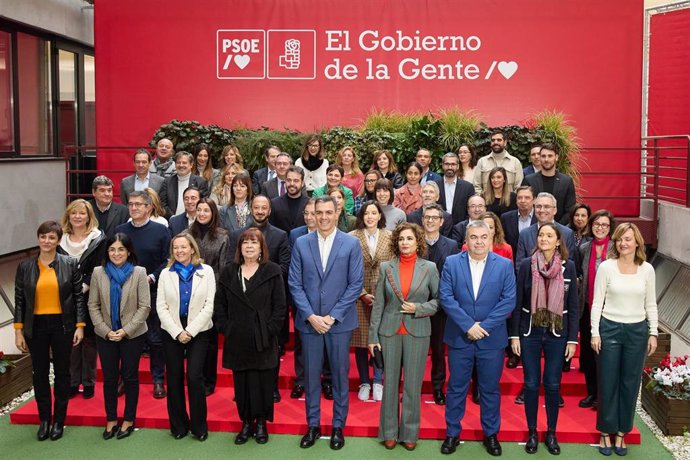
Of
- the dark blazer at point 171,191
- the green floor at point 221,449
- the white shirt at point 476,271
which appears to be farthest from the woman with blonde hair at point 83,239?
the white shirt at point 476,271

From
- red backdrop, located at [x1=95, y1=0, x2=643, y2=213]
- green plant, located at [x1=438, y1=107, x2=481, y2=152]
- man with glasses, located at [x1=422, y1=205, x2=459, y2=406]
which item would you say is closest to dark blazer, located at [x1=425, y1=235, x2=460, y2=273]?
man with glasses, located at [x1=422, y1=205, x2=459, y2=406]

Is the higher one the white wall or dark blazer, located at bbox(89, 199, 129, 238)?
the white wall

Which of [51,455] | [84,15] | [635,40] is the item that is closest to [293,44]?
[84,15]

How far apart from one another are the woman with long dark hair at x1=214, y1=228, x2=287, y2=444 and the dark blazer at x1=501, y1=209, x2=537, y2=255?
2.36 meters

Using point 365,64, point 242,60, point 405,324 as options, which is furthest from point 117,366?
point 365,64

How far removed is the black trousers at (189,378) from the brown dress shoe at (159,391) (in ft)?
2.33

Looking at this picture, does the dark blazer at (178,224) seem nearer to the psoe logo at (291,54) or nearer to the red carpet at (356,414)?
the red carpet at (356,414)

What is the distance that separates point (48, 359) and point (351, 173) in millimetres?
3463

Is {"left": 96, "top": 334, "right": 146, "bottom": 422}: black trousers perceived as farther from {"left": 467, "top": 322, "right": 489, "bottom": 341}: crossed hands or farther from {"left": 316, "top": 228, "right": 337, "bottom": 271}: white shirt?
{"left": 467, "top": 322, "right": 489, "bottom": 341}: crossed hands

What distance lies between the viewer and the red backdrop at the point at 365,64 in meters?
10.5

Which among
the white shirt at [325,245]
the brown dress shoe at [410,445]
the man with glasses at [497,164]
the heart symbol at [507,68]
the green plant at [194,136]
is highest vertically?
the heart symbol at [507,68]

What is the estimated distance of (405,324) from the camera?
5250 millimetres

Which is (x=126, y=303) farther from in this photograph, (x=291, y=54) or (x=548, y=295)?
(x=291, y=54)

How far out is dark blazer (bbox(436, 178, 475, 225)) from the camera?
726cm
